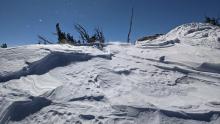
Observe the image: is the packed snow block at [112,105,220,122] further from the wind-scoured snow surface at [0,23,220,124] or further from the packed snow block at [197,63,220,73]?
the packed snow block at [197,63,220,73]

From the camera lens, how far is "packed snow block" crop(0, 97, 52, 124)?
6.45 ft

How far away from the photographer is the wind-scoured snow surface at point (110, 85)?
1888 millimetres

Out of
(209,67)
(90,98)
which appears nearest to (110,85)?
(90,98)

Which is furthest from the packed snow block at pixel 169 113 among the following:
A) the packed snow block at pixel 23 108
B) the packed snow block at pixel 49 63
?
the packed snow block at pixel 49 63

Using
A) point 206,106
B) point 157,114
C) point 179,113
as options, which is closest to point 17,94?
point 157,114

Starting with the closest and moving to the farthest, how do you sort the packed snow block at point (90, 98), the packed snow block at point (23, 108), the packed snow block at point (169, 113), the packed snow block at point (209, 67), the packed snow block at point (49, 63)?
the packed snow block at point (169, 113), the packed snow block at point (23, 108), the packed snow block at point (90, 98), the packed snow block at point (49, 63), the packed snow block at point (209, 67)

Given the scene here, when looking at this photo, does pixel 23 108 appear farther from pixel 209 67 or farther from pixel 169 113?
pixel 209 67

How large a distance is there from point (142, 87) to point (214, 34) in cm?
260

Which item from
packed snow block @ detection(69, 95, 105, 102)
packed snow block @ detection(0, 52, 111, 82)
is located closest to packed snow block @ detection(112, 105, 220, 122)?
packed snow block @ detection(69, 95, 105, 102)

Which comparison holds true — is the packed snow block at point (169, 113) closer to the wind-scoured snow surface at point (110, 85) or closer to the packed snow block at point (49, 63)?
the wind-scoured snow surface at point (110, 85)

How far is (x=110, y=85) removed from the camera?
2.36 m

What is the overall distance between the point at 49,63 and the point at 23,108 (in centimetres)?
87

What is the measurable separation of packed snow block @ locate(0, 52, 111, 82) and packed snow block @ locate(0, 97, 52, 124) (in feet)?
1.80

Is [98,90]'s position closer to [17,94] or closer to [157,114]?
[157,114]
